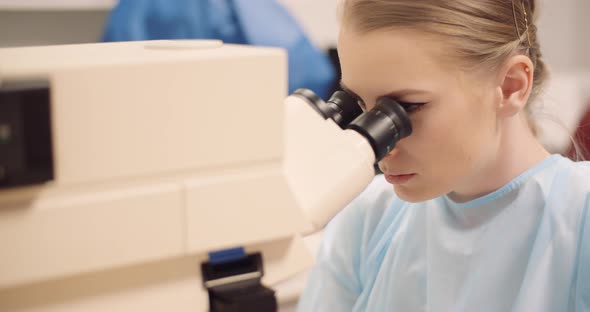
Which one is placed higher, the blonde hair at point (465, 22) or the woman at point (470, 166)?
the blonde hair at point (465, 22)

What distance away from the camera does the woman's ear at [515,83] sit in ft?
3.71

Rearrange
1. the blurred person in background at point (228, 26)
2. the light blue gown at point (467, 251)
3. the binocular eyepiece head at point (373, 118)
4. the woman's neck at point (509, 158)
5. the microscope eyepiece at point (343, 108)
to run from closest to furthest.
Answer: the binocular eyepiece head at point (373, 118) < the microscope eyepiece at point (343, 108) < the light blue gown at point (467, 251) < the woman's neck at point (509, 158) < the blurred person in background at point (228, 26)

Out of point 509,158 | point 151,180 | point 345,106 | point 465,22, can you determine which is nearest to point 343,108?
point 345,106

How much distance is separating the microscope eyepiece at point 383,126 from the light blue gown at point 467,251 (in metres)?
0.35

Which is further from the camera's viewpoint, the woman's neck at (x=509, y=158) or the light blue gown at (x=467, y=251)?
the woman's neck at (x=509, y=158)

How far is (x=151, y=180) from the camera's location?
573mm

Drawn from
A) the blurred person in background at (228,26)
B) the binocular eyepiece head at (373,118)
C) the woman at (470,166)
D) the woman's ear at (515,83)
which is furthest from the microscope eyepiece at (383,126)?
the blurred person in background at (228,26)

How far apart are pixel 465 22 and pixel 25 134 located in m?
0.76

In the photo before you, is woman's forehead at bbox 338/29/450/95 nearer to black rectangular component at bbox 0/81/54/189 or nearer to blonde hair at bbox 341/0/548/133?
blonde hair at bbox 341/0/548/133

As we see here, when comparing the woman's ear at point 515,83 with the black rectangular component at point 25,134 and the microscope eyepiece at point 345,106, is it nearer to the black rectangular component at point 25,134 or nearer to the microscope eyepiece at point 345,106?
the microscope eyepiece at point 345,106

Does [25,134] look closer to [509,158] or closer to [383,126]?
[383,126]

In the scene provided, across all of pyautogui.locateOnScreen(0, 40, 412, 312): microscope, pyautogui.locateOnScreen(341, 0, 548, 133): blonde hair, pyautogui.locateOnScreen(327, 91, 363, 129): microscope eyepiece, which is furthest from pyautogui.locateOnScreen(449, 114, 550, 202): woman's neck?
pyautogui.locateOnScreen(0, 40, 412, 312): microscope

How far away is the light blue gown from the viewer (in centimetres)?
110

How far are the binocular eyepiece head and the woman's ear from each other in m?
0.26
